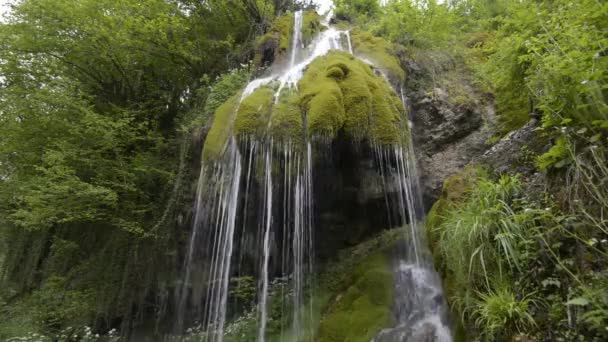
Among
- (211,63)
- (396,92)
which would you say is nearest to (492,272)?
(396,92)

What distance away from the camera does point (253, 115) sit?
626 cm

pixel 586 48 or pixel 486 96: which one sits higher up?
pixel 486 96

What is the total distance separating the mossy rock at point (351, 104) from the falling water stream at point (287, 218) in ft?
1.11

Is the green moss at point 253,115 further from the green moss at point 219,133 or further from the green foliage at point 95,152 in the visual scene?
the green foliage at point 95,152

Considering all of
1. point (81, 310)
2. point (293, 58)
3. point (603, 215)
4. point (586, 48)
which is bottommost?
point (81, 310)

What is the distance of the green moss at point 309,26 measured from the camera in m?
9.48

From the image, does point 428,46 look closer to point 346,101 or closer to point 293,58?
point 293,58

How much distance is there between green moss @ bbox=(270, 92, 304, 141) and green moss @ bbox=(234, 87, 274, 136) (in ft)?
0.66

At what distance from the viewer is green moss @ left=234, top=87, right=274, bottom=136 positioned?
615 centimetres

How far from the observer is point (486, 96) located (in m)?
7.25

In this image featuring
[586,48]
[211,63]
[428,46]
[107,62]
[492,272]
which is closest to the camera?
[586,48]

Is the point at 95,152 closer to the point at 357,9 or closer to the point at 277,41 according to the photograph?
the point at 277,41

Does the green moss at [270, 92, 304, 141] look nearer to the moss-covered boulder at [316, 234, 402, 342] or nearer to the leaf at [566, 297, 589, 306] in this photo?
the moss-covered boulder at [316, 234, 402, 342]

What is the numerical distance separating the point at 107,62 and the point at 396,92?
8.68m
